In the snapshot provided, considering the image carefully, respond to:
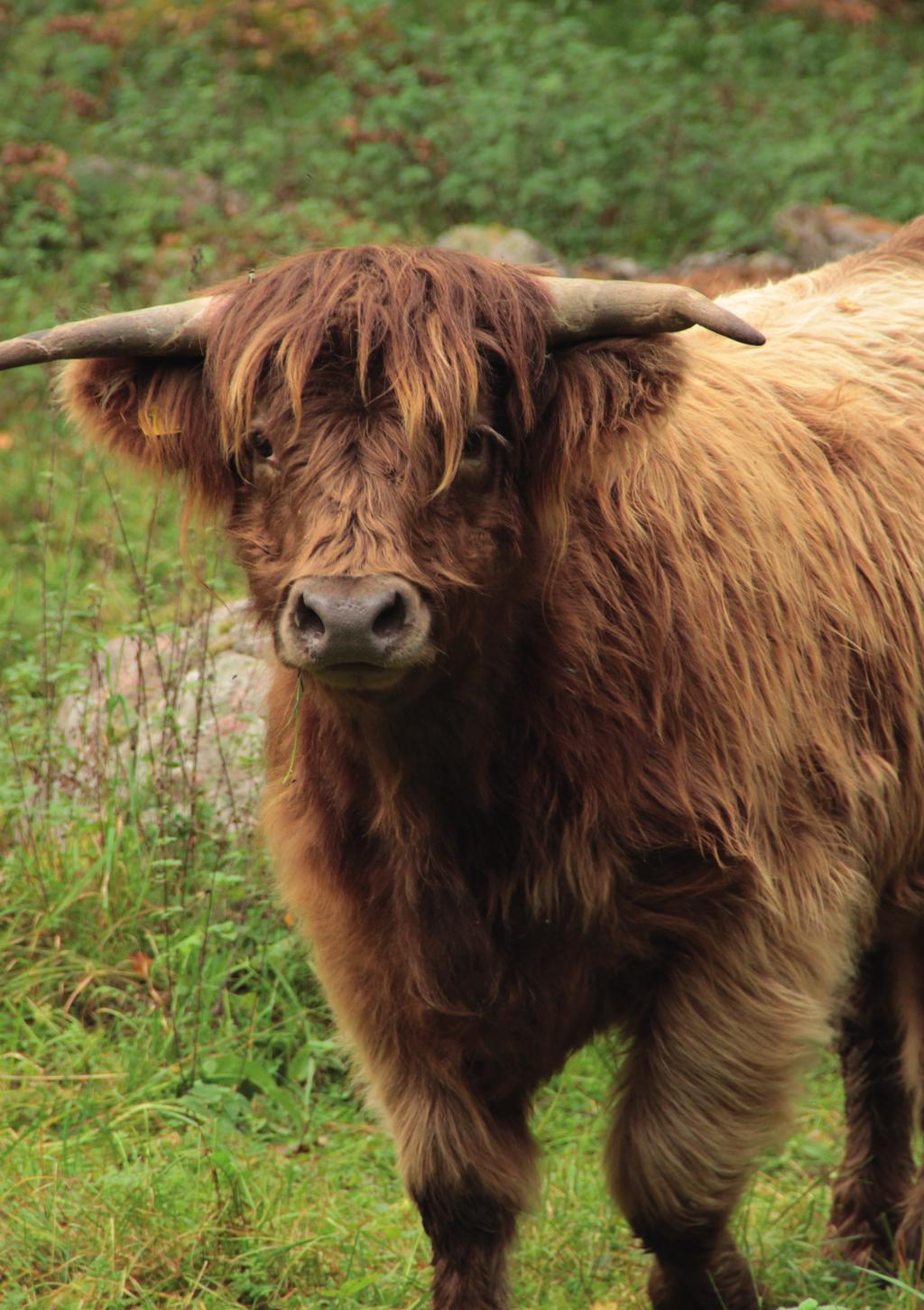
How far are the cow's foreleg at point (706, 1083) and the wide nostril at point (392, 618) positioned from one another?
42.0 inches

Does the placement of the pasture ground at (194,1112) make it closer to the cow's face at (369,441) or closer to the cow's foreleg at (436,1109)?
the cow's foreleg at (436,1109)

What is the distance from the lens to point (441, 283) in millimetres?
3031

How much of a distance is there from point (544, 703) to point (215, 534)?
128 centimetres

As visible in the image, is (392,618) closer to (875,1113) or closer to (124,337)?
(124,337)

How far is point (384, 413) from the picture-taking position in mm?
2867

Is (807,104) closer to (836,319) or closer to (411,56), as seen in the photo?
(411,56)

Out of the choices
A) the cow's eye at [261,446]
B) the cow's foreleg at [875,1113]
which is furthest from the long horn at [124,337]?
the cow's foreleg at [875,1113]

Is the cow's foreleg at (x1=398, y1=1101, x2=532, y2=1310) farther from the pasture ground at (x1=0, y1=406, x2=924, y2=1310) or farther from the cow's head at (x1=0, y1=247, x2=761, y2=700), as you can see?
the cow's head at (x1=0, y1=247, x2=761, y2=700)

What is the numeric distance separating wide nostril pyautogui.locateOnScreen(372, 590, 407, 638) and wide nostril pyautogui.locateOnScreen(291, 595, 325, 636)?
0.29ft

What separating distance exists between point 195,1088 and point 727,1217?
53.7 inches

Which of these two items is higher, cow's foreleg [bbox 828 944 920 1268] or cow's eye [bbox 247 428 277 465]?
cow's eye [bbox 247 428 277 465]

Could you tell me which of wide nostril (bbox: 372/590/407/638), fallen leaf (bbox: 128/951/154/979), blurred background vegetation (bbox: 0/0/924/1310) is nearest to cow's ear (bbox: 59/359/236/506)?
blurred background vegetation (bbox: 0/0/924/1310)

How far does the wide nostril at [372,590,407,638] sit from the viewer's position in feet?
8.65

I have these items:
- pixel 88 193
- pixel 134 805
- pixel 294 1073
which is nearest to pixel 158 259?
pixel 88 193
